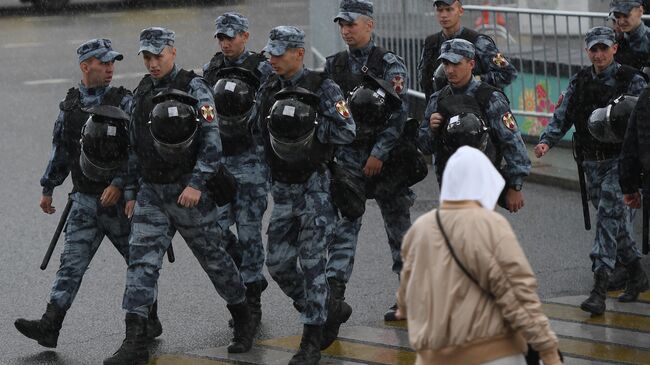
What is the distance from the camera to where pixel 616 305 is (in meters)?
9.62

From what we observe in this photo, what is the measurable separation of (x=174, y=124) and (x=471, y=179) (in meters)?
3.07

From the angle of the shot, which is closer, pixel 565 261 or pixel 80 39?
pixel 565 261

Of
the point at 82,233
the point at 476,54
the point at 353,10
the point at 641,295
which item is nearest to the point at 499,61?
the point at 476,54

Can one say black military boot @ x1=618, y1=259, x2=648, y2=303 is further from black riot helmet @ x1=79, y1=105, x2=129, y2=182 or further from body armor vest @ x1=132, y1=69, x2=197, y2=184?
black riot helmet @ x1=79, y1=105, x2=129, y2=182

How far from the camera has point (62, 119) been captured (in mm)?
9109

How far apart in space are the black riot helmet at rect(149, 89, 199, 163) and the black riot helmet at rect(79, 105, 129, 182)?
1.26 feet

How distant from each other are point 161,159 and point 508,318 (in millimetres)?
3389

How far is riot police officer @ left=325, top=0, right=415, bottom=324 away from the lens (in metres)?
9.20

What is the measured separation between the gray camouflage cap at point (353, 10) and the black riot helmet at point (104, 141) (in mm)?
1553

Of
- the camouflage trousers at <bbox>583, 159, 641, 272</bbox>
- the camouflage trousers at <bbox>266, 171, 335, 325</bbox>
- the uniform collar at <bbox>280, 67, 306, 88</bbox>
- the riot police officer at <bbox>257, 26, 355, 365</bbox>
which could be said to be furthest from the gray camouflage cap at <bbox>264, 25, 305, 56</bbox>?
the camouflage trousers at <bbox>583, 159, 641, 272</bbox>

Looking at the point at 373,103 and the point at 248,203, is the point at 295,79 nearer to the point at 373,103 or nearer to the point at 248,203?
the point at 373,103

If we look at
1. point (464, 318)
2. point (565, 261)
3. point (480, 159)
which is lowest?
point (565, 261)

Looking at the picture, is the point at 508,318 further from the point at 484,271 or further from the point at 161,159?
the point at 161,159

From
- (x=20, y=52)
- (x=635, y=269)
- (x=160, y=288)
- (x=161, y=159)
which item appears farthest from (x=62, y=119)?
(x=20, y=52)
